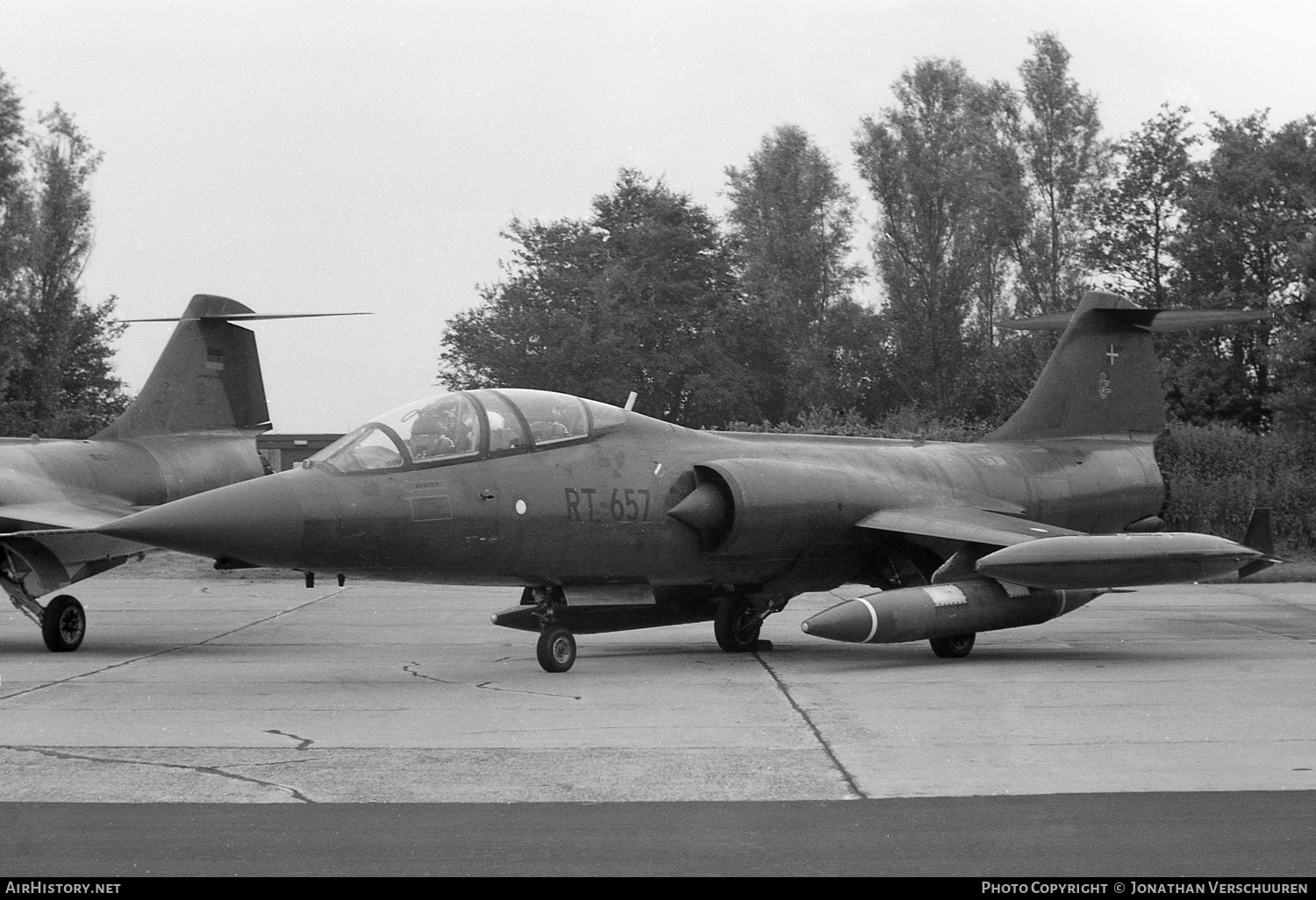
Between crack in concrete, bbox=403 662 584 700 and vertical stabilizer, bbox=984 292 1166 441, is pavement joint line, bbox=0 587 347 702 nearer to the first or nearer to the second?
crack in concrete, bbox=403 662 584 700

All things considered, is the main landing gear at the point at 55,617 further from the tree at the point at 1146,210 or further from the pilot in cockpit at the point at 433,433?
the tree at the point at 1146,210

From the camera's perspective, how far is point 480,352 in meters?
47.2

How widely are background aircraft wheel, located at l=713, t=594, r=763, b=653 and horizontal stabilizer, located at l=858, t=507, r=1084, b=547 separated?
54.5 inches

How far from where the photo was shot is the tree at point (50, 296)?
1615 inches

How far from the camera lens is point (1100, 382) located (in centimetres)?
1560

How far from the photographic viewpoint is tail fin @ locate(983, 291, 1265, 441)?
15.5 metres

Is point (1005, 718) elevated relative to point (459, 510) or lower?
lower

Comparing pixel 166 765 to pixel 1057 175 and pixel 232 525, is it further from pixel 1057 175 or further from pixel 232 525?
pixel 1057 175

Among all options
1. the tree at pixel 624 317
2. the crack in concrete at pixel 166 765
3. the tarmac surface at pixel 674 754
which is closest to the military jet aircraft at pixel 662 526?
the tarmac surface at pixel 674 754

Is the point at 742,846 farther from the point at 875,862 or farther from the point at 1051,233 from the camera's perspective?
the point at 1051,233

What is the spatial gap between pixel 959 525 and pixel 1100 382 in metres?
4.11

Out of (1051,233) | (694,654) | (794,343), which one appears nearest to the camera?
Result: (694,654)

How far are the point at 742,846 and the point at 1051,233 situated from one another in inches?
1670
